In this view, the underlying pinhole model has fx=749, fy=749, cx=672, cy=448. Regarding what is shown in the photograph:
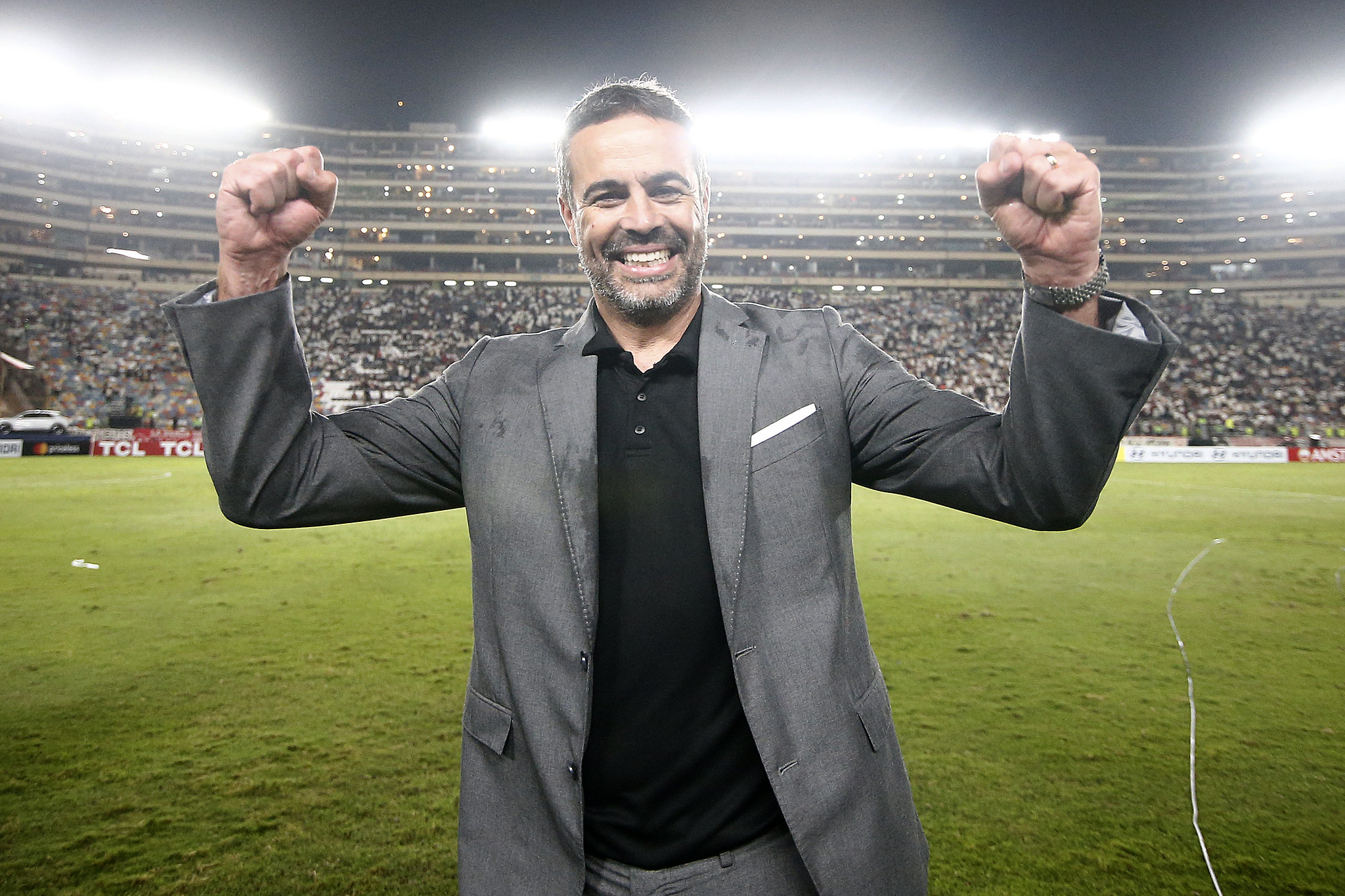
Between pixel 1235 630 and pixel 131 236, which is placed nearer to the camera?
pixel 1235 630

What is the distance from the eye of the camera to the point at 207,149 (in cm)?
6488

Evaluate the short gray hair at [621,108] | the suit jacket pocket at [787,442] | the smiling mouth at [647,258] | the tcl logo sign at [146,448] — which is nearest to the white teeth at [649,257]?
the smiling mouth at [647,258]

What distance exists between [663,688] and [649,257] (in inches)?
41.9

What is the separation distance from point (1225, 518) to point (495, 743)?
649 inches

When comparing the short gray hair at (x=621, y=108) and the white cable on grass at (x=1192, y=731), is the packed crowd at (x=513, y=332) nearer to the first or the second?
the white cable on grass at (x=1192, y=731)

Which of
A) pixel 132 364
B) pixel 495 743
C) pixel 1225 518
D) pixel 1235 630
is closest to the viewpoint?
pixel 495 743

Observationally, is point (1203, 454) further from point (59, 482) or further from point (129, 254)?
point (129, 254)

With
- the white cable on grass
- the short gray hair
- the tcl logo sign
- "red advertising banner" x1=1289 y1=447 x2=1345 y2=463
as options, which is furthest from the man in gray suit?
"red advertising banner" x1=1289 y1=447 x2=1345 y2=463

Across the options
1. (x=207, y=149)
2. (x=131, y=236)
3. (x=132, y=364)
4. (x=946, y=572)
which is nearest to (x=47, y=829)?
(x=946, y=572)

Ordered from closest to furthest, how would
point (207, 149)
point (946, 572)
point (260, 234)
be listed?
point (260, 234) → point (946, 572) → point (207, 149)

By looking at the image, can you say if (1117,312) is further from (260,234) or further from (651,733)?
(260,234)

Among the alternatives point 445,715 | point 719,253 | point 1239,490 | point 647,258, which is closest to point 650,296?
point 647,258

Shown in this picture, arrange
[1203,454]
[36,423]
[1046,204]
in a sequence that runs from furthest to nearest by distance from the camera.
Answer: [36,423]
[1203,454]
[1046,204]

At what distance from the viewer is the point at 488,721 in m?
1.72
